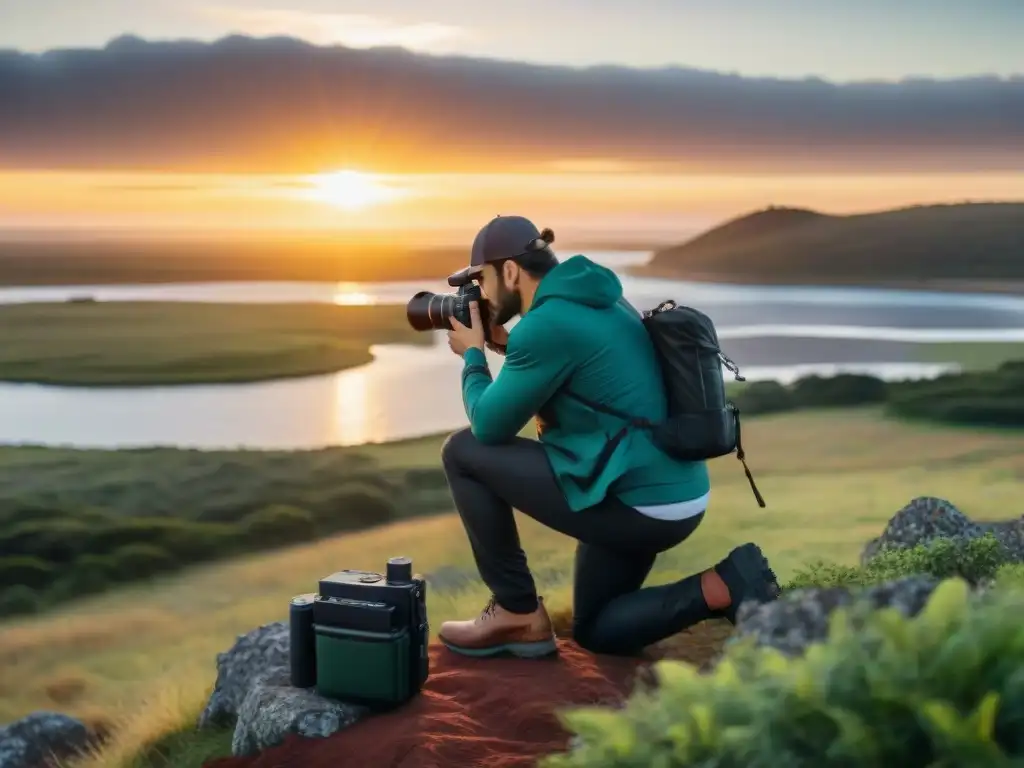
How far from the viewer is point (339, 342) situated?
16172 mm

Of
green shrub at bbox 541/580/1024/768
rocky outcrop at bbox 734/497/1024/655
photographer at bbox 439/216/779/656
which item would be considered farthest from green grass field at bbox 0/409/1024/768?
green shrub at bbox 541/580/1024/768

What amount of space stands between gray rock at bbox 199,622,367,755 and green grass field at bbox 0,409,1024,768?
5.6 inches

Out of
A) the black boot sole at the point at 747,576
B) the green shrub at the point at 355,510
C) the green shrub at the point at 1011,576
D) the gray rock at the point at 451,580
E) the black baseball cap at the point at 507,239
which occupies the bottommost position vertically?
the green shrub at the point at 355,510

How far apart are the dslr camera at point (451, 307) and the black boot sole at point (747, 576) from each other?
1.04m

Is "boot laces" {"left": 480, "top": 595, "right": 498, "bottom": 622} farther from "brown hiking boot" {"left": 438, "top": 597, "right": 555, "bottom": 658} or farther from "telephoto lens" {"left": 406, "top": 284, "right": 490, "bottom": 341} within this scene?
"telephoto lens" {"left": 406, "top": 284, "right": 490, "bottom": 341}

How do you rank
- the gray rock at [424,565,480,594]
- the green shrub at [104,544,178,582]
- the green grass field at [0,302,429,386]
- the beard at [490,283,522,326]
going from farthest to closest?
the green grass field at [0,302,429,386] → the green shrub at [104,544,178,582] → the gray rock at [424,565,480,594] → the beard at [490,283,522,326]

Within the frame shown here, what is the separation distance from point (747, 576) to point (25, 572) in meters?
6.39

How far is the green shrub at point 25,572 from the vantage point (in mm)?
8039

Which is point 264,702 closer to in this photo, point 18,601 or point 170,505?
point 18,601

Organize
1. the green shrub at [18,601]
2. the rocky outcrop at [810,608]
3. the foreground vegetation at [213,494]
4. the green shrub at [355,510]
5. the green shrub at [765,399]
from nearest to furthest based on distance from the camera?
the rocky outcrop at [810,608]
the green shrub at [18,601]
the foreground vegetation at [213,494]
the green shrub at [355,510]
the green shrub at [765,399]

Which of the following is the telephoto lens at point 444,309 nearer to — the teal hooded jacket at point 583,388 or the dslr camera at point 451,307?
the dslr camera at point 451,307

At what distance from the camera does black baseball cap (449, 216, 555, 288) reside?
349cm

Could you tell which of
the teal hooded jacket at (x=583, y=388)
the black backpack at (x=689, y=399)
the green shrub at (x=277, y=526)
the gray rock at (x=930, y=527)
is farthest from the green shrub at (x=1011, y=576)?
the green shrub at (x=277, y=526)

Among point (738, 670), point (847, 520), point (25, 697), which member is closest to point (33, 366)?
point (25, 697)
